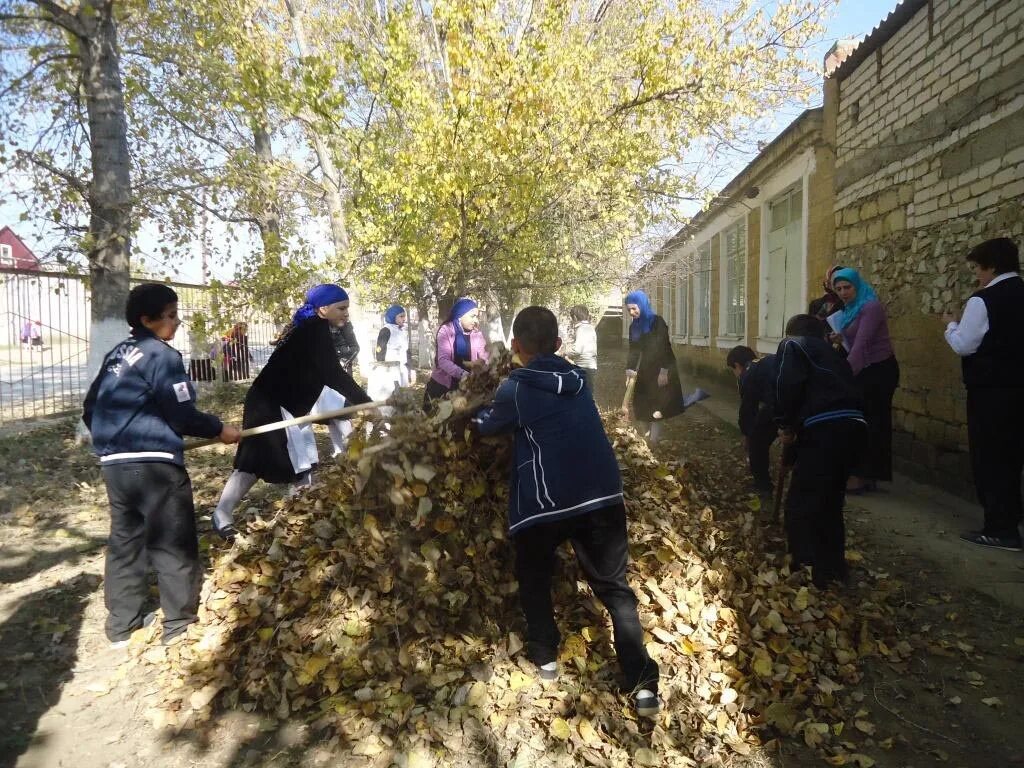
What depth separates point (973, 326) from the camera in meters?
3.84

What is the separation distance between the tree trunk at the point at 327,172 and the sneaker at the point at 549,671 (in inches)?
343

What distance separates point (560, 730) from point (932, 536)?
10.7 ft

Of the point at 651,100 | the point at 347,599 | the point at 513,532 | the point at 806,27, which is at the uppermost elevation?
the point at 806,27

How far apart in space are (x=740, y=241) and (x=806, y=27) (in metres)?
3.70

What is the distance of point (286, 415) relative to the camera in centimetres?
438

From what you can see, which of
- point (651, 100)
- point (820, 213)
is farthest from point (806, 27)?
point (820, 213)

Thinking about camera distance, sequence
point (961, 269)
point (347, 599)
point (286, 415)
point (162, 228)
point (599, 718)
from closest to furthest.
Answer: point (599, 718) < point (347, 599) < point (286, 415) < point (961, 269) < point (162, 228)

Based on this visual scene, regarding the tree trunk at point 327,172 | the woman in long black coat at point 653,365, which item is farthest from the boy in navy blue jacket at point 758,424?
the tree trunk at point 327,172

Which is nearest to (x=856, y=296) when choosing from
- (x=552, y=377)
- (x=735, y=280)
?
(x=552, y=377)

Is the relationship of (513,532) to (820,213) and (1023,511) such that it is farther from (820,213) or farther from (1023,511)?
(820,213)

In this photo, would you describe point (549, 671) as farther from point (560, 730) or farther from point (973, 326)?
point (973, 326)

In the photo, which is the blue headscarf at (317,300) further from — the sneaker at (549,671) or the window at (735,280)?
the window at (735,280)

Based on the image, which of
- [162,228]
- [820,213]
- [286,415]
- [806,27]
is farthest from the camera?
[806,27]

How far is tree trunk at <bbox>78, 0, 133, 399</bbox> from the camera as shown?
7215mm
